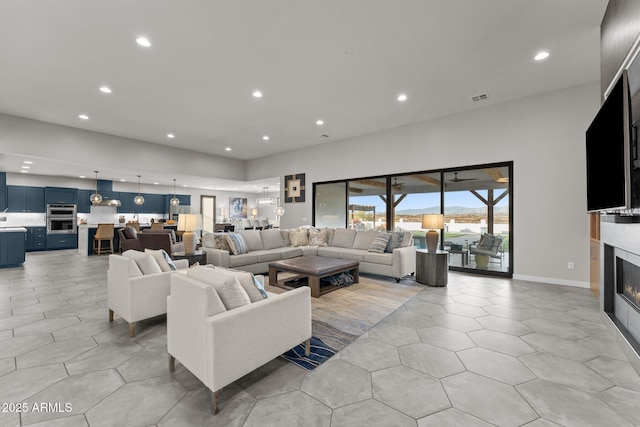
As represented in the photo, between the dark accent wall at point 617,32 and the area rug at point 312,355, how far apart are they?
11.2ft

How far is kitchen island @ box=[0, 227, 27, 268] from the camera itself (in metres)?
Answer: 5.85

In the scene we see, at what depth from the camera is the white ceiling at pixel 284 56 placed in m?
2.72

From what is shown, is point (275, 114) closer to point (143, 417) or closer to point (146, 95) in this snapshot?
point (146, 95)

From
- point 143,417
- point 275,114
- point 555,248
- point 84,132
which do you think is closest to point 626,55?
point 555,248

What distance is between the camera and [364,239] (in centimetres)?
577

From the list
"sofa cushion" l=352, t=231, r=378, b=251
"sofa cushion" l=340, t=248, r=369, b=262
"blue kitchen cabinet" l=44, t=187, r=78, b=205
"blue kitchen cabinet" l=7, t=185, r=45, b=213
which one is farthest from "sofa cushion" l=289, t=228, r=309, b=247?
"blue kitchen cabinet" l=7, t=185, r=45, b=213

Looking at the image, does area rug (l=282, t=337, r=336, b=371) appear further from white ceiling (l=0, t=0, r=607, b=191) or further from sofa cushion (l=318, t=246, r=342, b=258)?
white ceiling (l=0, t=0, r=607, b=191)

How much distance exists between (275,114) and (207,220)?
9.54 meters

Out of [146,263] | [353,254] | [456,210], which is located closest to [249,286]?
[146,263]

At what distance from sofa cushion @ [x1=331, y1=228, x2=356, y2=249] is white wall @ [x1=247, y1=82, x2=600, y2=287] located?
2.13 meters

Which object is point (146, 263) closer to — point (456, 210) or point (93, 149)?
point (93, 149)

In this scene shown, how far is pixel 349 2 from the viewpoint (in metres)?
2.60

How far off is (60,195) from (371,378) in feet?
39.3

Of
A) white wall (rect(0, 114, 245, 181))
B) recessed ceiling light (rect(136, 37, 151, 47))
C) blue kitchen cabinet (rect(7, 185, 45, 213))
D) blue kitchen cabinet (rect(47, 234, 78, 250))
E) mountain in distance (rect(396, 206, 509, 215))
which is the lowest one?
blue kitchen cabinet (rect(47, 234, 78, 250))
